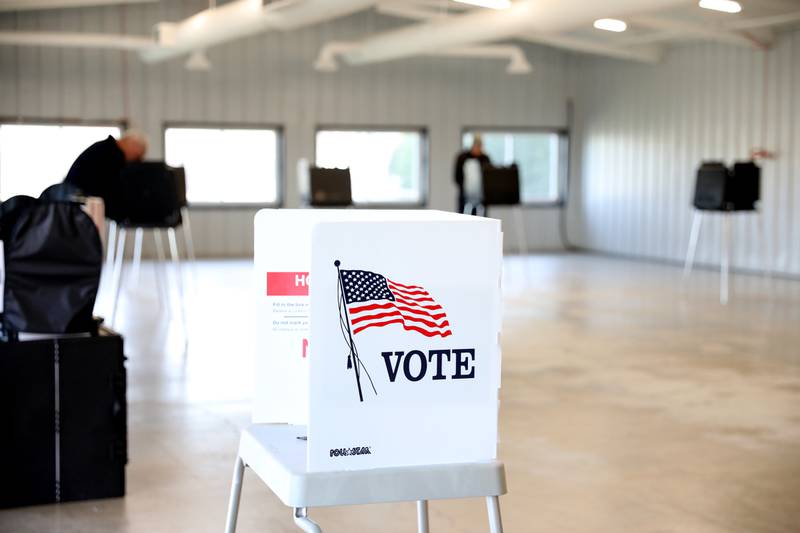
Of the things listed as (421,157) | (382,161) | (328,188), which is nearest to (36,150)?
(382,161)

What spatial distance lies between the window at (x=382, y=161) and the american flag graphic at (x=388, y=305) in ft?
42.9

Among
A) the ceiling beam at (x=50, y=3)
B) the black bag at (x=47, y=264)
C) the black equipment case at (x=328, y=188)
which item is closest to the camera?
the black bag at (x=47, y=264)

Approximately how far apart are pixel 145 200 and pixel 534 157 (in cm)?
956

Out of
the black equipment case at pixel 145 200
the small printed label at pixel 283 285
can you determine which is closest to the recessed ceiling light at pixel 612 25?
the black equipment case at pixel 145 200

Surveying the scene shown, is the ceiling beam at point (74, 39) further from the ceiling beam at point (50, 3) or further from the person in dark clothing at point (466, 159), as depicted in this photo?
the person in dark clothing at point (466, 159)

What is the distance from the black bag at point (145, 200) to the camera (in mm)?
7301

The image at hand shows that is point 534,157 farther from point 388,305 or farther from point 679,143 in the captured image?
point 388,305

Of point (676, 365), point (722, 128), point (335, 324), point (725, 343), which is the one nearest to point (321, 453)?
point (335, 324)

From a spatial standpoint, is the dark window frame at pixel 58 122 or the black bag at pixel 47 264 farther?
the dark window frame at pixel 58 122

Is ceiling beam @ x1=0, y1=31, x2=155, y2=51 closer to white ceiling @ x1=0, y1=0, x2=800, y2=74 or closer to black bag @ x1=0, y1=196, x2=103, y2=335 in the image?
white ceiling @ x1=0, y1=0, x2=800, y2=74

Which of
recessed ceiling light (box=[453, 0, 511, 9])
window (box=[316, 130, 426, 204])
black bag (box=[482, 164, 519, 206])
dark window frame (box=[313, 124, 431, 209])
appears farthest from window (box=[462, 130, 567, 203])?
recessed ceiling light (box=[453, 0, 511, 9])

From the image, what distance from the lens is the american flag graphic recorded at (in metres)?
1.77

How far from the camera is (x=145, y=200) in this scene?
7.32 meters

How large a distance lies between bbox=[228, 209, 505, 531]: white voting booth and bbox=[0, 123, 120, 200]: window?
12.3m
